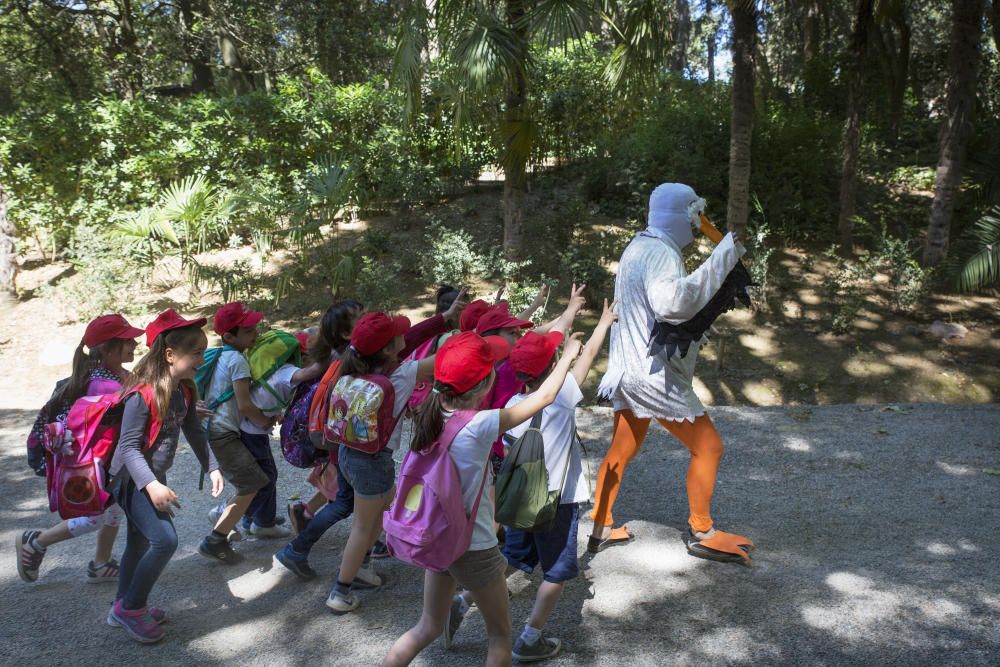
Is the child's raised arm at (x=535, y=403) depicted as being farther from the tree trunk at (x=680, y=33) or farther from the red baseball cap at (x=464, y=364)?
the tree trunk at (x=680, y=33)

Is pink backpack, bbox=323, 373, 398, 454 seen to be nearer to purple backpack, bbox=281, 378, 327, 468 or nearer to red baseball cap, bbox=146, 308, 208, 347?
purple backpack, bbox=281, 378, 327, 468

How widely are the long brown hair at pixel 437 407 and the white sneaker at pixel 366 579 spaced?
5.18ft

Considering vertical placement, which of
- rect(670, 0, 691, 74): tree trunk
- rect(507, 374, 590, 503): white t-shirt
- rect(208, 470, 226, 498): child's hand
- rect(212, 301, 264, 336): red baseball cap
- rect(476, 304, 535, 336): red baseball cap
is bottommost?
rect(208, 470, 226, 498): child's hand

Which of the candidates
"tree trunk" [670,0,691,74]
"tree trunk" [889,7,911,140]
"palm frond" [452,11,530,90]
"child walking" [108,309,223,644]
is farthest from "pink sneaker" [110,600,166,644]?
"tree trunk" [670,0,691,74]

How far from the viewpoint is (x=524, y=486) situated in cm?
301

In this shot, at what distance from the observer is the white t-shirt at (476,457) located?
9.07 feet

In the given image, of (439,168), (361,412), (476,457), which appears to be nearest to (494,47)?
(439,168)

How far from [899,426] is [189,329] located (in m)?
5.66

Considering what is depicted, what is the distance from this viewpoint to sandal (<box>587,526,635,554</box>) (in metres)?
4.34

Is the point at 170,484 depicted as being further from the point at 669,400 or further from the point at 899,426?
the point at 899,426

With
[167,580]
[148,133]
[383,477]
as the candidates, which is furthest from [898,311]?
[148,133]

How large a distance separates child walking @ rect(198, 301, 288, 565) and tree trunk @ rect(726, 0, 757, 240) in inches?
236

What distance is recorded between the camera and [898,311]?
948 cm

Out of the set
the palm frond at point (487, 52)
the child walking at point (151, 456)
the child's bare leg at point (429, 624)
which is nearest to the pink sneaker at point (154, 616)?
the child walking at point (151, 456)
